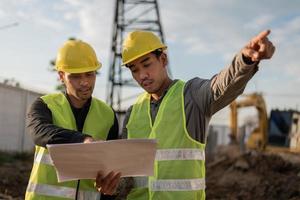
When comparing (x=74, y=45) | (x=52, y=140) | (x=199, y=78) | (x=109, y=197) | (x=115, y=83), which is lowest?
(x=109, y=197)

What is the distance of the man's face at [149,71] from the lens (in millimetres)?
3475

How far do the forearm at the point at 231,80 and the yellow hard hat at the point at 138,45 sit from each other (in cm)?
55

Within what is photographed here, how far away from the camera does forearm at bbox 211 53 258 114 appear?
2.84 meters

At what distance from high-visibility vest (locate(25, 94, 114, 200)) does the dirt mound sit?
30.5ft

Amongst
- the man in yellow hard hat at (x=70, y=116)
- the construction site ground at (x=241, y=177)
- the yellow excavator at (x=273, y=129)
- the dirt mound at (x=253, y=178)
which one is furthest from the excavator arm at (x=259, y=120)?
the man in yellow hard hat at (x=70, y=116)

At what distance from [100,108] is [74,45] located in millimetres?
500

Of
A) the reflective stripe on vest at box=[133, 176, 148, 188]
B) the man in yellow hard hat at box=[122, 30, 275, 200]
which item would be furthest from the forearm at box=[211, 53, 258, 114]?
the reflective stripe on vest at box=[133, 176, 148, 188]

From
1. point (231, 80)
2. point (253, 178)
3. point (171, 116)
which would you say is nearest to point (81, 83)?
point (171, 116)

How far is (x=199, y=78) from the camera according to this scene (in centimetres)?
343

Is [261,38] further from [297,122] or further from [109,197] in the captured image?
[297,122]

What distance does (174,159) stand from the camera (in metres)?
3.31

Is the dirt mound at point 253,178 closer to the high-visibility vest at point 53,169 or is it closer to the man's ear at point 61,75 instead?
the high-visibility vest at point 53,169

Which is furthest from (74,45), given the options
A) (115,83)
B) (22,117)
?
(115,83)

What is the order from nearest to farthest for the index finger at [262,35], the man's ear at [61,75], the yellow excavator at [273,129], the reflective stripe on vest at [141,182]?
the index finger at [262,35]
the reflective stripe on vest at [141,182]
the man's ear at [61,75]
the yellow excavator at [273,129]
